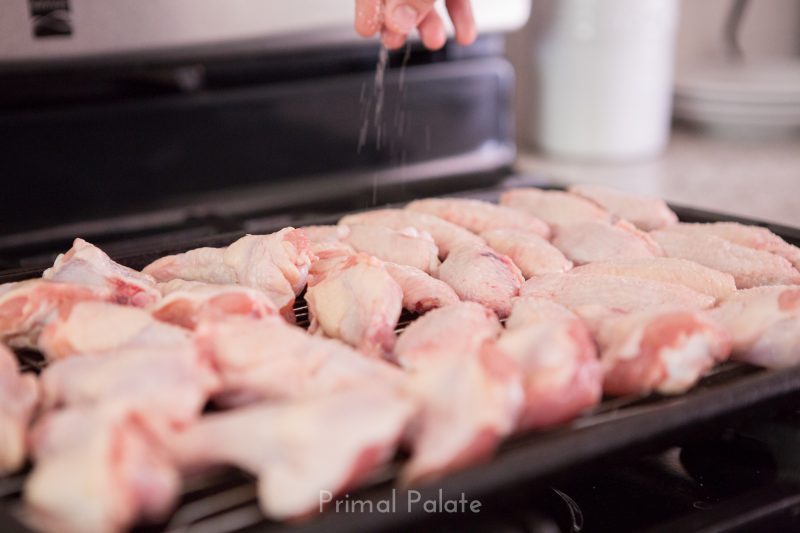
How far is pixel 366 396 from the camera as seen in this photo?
0.80m

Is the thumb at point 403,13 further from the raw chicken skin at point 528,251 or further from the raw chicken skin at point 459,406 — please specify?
the raw chicken skin at point 459,406

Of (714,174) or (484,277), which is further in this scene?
(714,174)

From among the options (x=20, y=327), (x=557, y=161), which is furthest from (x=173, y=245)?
(x=557, y=161)

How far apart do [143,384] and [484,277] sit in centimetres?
51

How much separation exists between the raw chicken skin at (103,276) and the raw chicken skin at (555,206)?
0.67m

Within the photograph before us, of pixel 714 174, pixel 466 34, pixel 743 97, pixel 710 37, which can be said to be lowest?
pixel 714 174

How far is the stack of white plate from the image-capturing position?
268cm

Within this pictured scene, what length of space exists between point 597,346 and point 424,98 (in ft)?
4.50

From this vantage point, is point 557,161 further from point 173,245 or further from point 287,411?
point 287,411

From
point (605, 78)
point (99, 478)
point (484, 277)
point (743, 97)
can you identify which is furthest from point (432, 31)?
point (743, 97)

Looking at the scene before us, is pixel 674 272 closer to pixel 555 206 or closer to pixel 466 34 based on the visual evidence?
pixel 555 206

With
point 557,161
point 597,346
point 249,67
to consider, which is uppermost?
point 249,67

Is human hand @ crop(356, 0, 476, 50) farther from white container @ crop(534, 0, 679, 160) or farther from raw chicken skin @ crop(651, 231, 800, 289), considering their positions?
white container @ crop(534, 0, 679, 160)

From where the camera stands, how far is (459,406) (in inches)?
31.7
